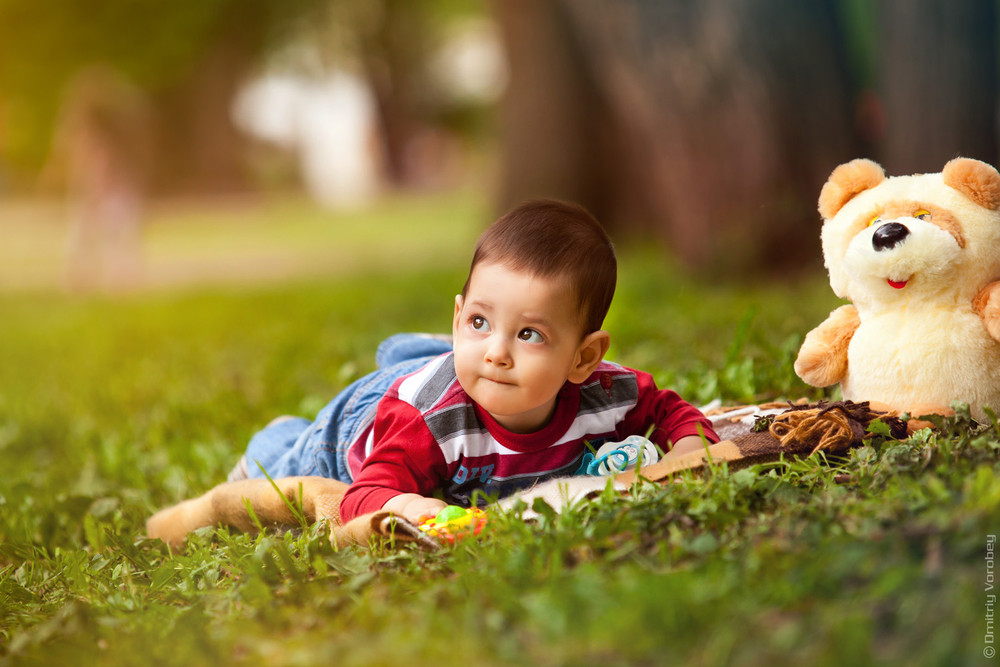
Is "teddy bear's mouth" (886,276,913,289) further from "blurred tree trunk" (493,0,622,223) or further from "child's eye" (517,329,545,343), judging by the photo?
"blurred tree trunk" (493,0,622,223)

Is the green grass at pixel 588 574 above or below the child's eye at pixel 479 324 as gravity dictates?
below

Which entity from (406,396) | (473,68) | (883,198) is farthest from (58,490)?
(473,68)

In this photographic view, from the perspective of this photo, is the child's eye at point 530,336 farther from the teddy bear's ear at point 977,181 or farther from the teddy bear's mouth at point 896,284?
the teddy bear's ear at point 977,181

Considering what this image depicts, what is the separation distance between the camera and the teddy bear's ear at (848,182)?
8.98 ft

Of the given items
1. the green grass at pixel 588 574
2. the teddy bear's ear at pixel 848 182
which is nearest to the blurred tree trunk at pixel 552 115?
the green grass at pixel 588 574

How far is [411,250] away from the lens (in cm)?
1351

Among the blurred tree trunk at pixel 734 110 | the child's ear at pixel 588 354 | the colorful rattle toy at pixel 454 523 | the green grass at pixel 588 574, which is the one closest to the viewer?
the green grass at pixel 588 574

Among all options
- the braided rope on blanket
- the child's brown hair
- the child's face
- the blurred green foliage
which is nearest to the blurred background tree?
the braided rope on blanket

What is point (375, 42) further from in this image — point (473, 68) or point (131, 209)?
point (131, 209)

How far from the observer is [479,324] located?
2592mm

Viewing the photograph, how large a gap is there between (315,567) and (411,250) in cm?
1129

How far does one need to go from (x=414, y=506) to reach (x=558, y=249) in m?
0.74

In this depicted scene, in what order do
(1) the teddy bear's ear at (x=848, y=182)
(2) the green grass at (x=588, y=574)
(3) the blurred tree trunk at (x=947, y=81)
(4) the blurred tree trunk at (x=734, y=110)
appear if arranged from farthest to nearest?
(4) the blurred tree trunk at (x=734, y=110) < (3) the blurred tree trunk at (x=947, y=81) < (1) the teddy bear's ear at (x=848, y=182) < (2) the green grass at (x=588, y=574)

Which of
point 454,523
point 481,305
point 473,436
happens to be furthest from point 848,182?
point 454,523
